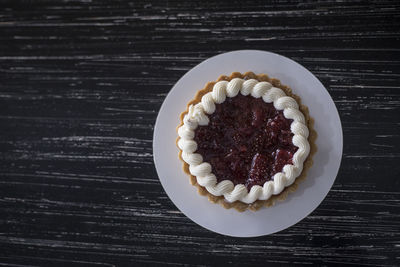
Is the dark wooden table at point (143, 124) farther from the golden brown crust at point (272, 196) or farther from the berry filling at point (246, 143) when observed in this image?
the berry filling at point (246, 143)

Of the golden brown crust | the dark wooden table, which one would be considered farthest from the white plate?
the dark wooden table

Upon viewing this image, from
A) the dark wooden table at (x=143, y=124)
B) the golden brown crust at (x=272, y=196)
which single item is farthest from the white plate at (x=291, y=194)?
the dark wooden table at (x=143, y=124)

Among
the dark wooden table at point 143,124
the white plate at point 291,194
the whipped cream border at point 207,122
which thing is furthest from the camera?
the dark wooden table at point 143,124

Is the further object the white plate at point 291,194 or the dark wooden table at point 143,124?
the dark wooden table at point 143,124

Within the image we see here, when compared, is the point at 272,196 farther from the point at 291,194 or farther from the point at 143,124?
the point at 143,124

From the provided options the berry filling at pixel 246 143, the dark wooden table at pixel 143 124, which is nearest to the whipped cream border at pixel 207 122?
the berry filling at pixel 246 143

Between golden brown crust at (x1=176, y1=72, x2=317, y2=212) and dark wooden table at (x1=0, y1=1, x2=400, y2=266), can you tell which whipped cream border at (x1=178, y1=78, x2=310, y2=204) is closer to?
golden brown crust at (x1=176, y1=72, x2=317, y2=212)

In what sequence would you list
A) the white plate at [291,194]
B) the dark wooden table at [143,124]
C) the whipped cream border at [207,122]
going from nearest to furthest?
1. the whipped cream border at [207,122]
2. the white plate at [291,194]
3. the dark wooden table at [143,124]
